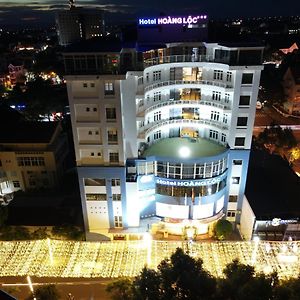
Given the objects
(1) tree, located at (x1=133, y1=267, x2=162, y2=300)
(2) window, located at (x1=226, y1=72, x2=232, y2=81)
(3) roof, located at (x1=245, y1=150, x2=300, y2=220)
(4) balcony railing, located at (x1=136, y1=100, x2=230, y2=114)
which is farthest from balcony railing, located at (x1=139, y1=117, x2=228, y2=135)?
(1) tree, located at (x1=133, y1=267, x2=162, y2=300)

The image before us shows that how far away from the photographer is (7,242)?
1475 inches

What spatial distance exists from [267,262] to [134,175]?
17.5 m

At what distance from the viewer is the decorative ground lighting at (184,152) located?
39750mm

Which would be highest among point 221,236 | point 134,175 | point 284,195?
point 134,175

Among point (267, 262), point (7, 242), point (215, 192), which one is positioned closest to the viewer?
point (267, 262)

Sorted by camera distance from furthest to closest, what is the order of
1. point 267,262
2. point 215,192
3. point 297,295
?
1. point 215,192
2. point 267,262
3. point 297,295

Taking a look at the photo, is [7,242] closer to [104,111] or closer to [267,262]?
[104,111]

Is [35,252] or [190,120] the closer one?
[35,252]

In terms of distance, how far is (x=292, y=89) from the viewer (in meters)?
83.6

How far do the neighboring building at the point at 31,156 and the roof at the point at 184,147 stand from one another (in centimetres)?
1925

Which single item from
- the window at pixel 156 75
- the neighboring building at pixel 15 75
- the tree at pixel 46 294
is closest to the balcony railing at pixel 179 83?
the window at pixel 156 75

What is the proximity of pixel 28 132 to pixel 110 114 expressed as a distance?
24.5m

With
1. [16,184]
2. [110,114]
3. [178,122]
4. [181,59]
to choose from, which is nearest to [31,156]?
[16,184]

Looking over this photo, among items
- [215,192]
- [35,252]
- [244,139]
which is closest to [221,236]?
[215,192]
